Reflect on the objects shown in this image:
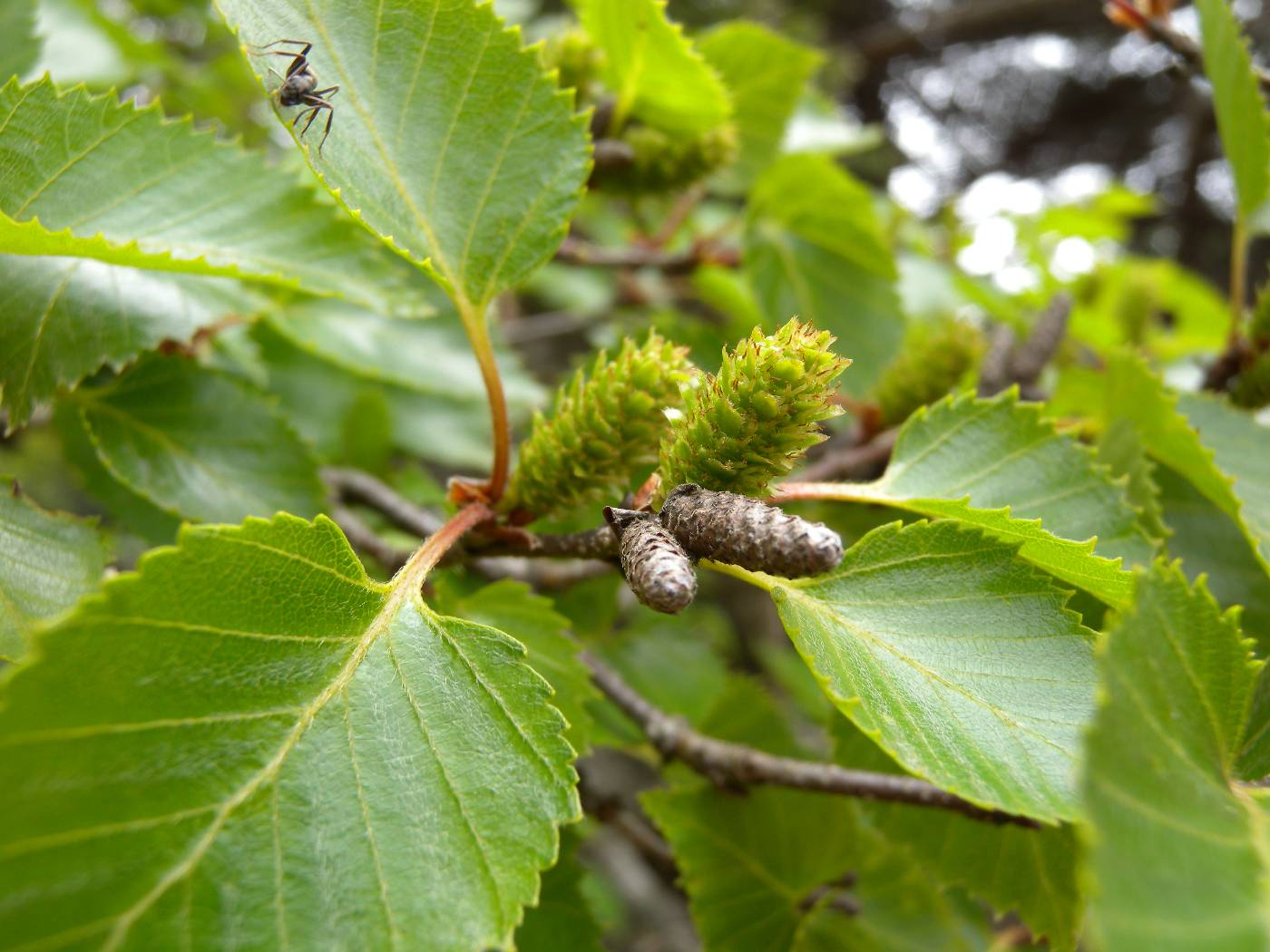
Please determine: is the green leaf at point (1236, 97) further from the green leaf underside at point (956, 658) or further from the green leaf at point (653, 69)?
the green leaf underside at point (956, 658)

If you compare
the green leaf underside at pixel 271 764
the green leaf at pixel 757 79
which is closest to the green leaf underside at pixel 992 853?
the green leaf underside at pixel 271 764

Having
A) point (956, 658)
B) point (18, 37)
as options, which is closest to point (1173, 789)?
point (956, 658)

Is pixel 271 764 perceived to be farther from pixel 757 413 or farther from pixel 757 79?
pixel 757 79

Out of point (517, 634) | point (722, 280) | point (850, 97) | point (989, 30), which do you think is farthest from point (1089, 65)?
point (517, 634)

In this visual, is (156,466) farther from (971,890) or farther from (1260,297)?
(1260,297)

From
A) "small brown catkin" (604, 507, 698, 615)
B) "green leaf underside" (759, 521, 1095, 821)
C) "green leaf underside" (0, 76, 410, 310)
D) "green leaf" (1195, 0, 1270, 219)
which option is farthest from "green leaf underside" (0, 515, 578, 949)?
"green leaf" (1195, 0, 1270, 219)

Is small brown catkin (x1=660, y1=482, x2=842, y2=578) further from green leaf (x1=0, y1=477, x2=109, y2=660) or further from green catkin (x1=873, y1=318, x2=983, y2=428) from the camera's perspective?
green catkin (x1=873, y1=318, x2=983, y2=428)
